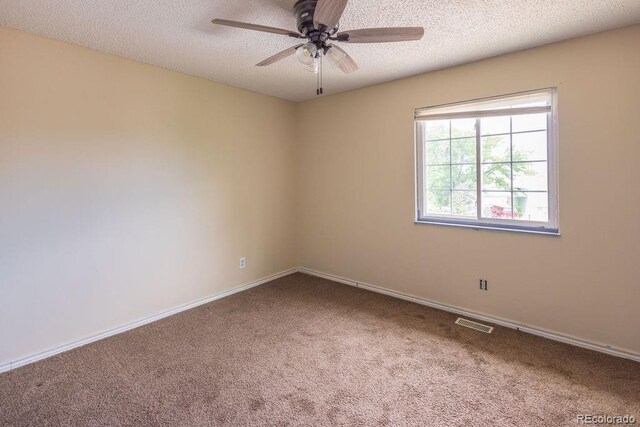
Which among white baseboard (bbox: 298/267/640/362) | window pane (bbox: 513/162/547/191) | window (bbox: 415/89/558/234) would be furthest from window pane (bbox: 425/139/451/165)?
white baseboard (bbox: 298/267/640/362)

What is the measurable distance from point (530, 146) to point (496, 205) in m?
0.56

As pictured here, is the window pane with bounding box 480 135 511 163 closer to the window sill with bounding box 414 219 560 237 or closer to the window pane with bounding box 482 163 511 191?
the window pane with bounding box 482 163 511 191

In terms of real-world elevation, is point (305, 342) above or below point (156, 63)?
below

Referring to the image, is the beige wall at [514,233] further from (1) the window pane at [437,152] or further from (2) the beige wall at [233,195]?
(1) the window pane at [437,152]

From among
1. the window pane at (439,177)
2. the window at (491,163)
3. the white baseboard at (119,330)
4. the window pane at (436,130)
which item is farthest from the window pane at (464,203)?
the white baseboard at (119,330)

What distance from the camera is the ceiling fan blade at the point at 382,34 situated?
1.63 metres

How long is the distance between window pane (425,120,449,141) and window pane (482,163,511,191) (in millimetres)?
517

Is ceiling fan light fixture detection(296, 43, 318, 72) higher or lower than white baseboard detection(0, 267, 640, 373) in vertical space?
higher

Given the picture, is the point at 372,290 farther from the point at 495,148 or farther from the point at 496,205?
the point at 495,148

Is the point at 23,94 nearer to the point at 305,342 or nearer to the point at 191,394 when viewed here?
the point at 191,394

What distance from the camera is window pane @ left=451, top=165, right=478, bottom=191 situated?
2.94 metres

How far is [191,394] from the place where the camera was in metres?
1.87

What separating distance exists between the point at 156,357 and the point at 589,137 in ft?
11.7

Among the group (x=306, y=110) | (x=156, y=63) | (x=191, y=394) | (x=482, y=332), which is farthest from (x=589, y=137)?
(x=156, y=63)
